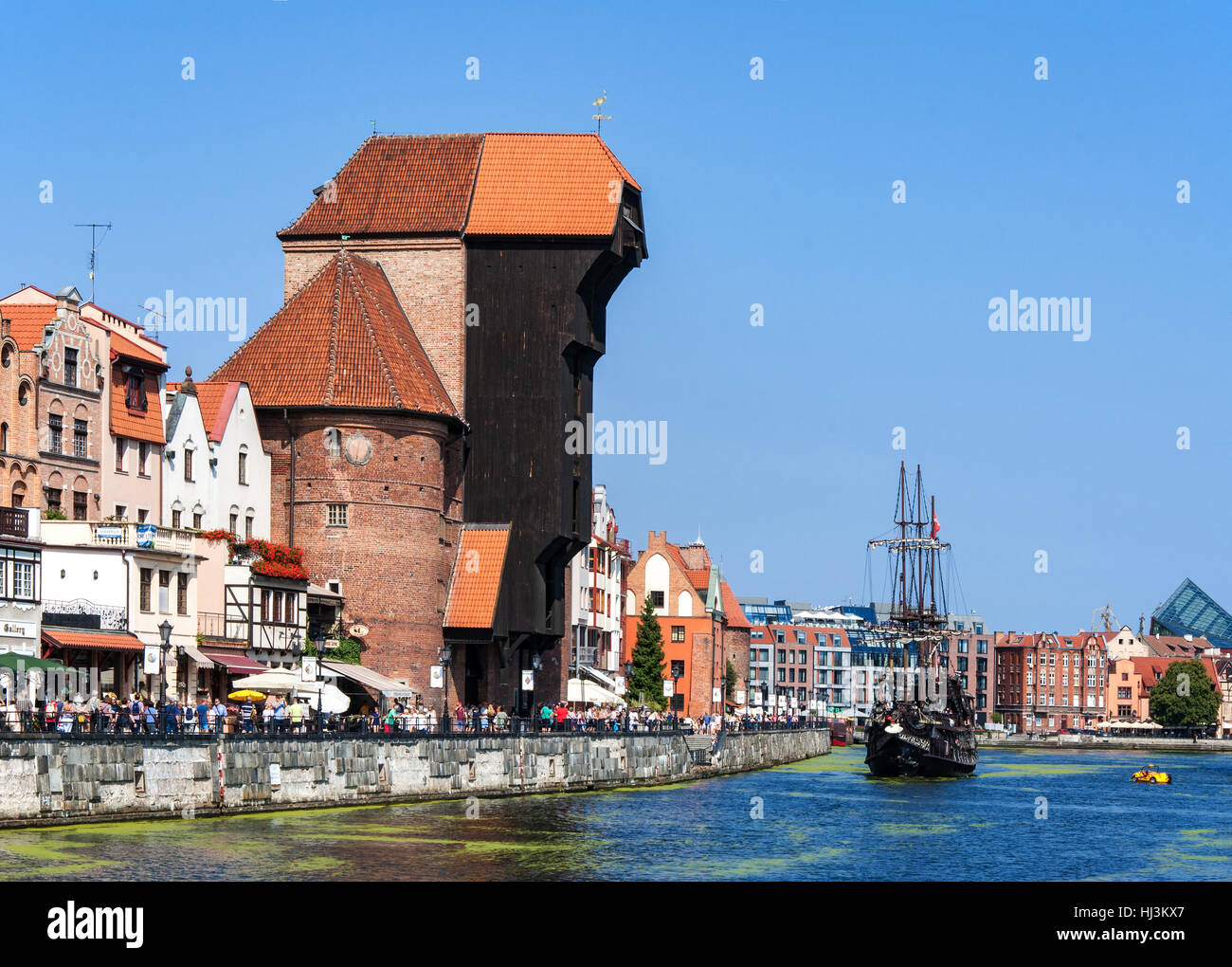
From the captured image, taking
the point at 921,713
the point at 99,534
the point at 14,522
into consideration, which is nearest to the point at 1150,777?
the point at 921,713

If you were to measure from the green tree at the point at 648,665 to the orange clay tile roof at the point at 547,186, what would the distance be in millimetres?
50640

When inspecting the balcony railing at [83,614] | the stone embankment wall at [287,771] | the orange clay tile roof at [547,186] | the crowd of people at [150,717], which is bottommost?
the stone embankment wall at [287,771]

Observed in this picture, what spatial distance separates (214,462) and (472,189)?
21.5 m

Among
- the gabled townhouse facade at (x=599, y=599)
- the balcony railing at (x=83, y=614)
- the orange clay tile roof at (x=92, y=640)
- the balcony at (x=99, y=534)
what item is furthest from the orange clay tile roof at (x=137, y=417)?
the gabled townhouse facade at (x=599, y=599)

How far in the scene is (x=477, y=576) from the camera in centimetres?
8312

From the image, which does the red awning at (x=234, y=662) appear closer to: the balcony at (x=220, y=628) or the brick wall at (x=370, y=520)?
the balcony at (x=220, y=628)

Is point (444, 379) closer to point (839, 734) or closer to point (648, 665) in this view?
point (648, 665)

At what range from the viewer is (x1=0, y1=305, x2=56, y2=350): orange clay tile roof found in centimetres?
6391

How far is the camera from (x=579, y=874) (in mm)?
40969

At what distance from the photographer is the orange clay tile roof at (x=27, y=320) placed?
63.9m

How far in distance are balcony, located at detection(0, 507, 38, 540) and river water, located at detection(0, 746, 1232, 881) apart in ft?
37.7
